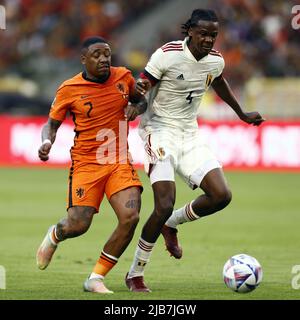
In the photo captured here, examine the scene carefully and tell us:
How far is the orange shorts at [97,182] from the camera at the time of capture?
951cm

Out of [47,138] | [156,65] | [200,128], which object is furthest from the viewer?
[200,128]

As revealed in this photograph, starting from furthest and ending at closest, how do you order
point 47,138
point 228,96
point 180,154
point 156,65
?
point 228,96 < point 180,154 < point 156,65 < point 47,138

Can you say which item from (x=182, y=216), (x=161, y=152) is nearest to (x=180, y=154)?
(x=161, y=152)

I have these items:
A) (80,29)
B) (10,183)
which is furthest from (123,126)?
(80,29)

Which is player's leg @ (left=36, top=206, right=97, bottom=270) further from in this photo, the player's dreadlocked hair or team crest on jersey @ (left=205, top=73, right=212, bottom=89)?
the player's dreadlocked hair

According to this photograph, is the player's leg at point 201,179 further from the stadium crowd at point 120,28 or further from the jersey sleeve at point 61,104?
the stadium crowd at point 120,28

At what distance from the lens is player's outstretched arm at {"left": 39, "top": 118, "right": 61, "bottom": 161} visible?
911 cm

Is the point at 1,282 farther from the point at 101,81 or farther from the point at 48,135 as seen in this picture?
the point at 101,81

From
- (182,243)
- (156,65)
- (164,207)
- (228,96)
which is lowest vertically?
(182,243)

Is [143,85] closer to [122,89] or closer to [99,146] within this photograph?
[122,89]

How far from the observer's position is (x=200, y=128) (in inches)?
1024

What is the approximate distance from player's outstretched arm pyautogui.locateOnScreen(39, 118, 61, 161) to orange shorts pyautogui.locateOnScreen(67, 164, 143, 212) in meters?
0.45

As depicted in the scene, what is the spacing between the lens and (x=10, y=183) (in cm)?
2309

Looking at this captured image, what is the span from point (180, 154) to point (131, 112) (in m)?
1.02
